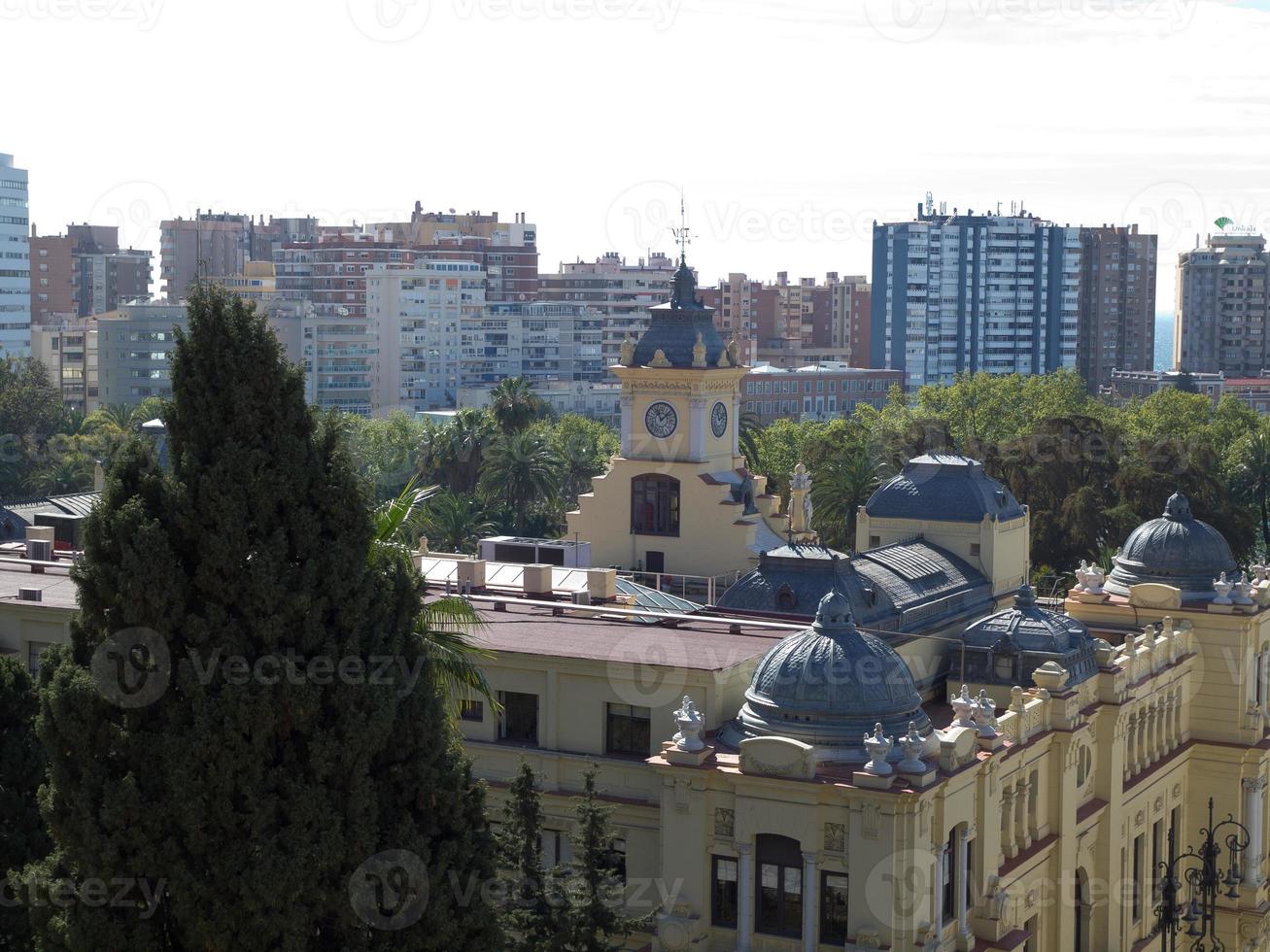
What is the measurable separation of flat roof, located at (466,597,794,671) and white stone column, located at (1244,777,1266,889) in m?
16.2

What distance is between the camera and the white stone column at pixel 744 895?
30.9 metres

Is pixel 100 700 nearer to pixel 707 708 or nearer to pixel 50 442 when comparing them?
pixel 707 708

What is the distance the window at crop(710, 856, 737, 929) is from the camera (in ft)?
103

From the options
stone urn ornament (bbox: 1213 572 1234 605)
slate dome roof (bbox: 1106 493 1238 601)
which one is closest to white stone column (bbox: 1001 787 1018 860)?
slate dome roof (bbox: 1106 493 1238 601)

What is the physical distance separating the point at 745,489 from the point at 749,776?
22004mm

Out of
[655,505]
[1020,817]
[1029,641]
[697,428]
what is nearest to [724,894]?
[1020,817]

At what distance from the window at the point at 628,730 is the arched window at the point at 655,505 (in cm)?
1790

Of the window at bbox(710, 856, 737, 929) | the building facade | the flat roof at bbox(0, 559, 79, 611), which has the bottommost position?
the window at bbox(710, 856, 737, 929)

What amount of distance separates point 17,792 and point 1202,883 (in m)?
23.2

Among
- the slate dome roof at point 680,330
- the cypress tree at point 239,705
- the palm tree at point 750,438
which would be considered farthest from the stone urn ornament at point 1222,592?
the palm tree at point 750,438

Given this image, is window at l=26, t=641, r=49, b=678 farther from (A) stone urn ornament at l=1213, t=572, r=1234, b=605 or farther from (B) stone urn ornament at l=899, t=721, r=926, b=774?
(A) stone urn ornament at l=1213, t=572, r=1234, b=605

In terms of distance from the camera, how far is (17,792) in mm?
30422

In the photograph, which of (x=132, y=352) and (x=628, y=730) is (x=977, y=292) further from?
(x=628, y=730)

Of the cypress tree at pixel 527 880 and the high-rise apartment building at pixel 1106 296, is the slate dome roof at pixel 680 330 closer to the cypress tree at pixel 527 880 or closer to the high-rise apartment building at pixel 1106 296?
the cypress tree at pixel 527 880
